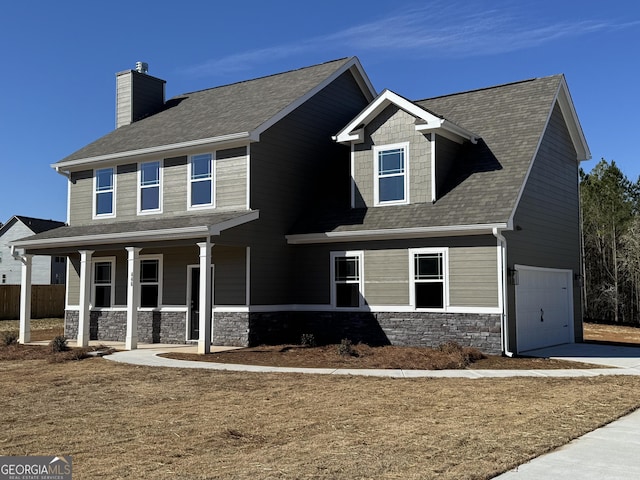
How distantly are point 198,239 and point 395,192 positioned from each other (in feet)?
17.9

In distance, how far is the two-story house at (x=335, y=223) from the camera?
16.2 metres

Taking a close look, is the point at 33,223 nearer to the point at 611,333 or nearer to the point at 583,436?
the point at 611,333

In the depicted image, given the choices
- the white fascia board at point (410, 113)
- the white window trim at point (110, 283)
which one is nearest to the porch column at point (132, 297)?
the white window trim at point (110, 283)

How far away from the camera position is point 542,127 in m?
17.8

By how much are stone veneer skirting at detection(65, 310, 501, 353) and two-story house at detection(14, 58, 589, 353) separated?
4 cm

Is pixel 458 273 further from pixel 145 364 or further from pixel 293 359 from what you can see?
pixel 145 364

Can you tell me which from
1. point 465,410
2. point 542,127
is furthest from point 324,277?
point 465,410

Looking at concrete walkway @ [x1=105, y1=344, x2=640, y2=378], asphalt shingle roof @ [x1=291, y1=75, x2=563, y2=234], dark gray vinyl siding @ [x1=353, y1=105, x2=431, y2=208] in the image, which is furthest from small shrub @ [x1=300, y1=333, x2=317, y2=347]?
dark gray vinyl siding @ [x1=353, y1=105, x2=431, y2=208]

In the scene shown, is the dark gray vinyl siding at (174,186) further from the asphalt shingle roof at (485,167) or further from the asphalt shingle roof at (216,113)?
the asphalt shingle roof at (485,167)

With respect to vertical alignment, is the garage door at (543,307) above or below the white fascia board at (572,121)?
below

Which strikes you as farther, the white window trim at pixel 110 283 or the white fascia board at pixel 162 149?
the white window trim at pixel 110 283

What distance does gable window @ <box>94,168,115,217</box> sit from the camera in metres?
20.8

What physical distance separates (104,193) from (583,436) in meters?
17.0

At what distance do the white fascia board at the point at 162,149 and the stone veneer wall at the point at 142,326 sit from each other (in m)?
4.68
